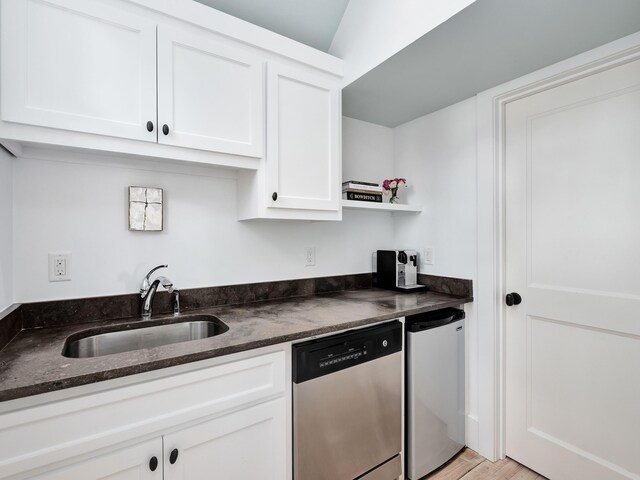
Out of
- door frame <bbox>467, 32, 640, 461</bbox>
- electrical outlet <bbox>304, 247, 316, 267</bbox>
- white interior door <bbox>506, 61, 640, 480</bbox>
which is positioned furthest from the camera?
electrical outlet <bbox>304, 247, 316, 267</bbox>

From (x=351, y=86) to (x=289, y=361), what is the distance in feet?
5.07

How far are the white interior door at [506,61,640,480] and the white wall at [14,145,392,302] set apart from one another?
1303 mm

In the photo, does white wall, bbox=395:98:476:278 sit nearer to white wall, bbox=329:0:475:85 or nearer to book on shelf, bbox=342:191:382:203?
book on shelf, bbox=342:191:382:203

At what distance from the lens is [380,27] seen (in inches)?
63.2

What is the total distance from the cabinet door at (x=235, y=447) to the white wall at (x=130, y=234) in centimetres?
77

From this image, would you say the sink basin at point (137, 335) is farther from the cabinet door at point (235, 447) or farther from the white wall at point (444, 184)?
the white wall at point (444, 184)

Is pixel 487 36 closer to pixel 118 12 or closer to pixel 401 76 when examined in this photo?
pixel 401 76

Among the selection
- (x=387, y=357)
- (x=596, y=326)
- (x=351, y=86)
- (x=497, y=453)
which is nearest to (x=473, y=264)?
(x=596, y=326)

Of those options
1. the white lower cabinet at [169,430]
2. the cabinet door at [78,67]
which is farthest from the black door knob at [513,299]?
the cabinet door at [78,67]

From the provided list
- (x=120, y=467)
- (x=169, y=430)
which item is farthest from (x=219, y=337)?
→ (x=120, y=467)

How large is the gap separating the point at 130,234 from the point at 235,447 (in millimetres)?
1075

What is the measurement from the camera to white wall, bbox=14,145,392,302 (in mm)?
1352

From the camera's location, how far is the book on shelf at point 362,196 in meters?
2.08

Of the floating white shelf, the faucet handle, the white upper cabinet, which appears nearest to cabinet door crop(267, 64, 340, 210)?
the white upper cabinet
